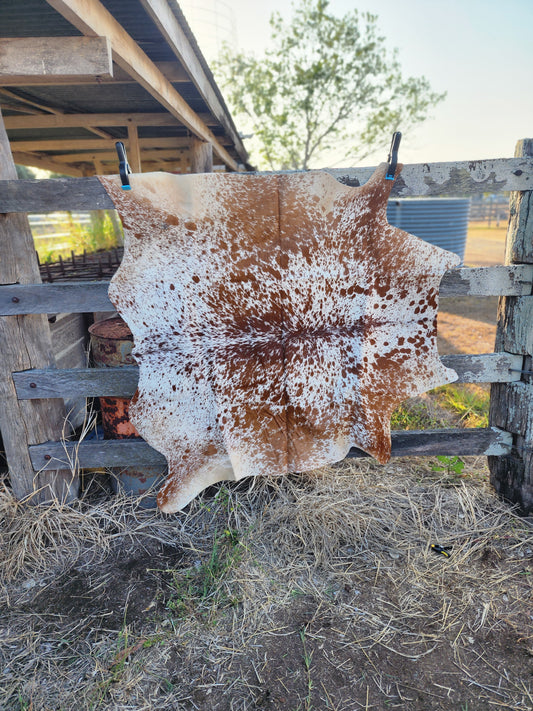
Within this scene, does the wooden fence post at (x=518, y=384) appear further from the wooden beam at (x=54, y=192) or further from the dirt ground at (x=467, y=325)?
the dirt ground at (x=467, y=325)

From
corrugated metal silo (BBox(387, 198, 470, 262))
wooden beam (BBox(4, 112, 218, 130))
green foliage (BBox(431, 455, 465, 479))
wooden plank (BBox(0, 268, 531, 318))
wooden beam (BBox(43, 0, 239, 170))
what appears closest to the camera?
wooden beam (BBox(43, 0, 239, 170))

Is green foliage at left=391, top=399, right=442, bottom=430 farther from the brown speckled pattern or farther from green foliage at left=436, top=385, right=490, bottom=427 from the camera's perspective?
the brown speckled pattern

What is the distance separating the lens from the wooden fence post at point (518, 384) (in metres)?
2.46

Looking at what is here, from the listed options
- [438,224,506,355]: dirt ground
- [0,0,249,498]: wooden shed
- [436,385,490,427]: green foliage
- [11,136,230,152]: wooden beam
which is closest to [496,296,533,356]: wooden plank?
[436,385,490,427]: green foliage

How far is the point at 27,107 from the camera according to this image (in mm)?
5250

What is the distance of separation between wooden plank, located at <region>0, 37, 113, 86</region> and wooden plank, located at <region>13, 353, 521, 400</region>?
5.11 ft

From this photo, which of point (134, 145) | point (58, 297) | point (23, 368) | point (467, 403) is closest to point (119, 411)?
point (23, 368)

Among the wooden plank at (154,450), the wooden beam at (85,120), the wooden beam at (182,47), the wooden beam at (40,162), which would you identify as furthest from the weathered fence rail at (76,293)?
the wooden beam at (40,162)

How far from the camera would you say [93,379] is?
251 centimetres

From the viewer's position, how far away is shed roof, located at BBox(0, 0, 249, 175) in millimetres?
2383

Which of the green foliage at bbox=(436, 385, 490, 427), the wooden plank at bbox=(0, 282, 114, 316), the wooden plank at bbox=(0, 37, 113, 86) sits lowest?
the green foliage at bbox=(436, 385, 490, 427)

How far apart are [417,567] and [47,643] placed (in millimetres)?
1922

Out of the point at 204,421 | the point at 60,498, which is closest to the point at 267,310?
the point at 204,421

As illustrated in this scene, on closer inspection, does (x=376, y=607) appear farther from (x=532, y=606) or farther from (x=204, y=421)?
(x=204, y=421)
